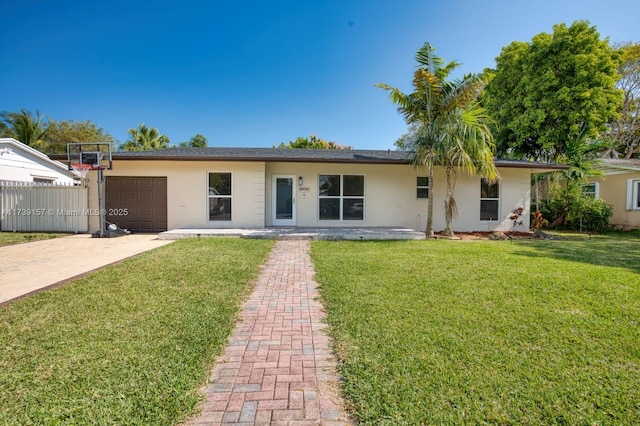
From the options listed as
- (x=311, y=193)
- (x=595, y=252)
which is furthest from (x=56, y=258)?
(x=595, y=252)

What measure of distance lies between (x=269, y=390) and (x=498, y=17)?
42.4 ft

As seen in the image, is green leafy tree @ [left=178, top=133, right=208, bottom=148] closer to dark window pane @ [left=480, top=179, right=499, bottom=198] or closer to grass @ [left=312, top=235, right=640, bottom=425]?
dark window pane @ [left=480, top=179, right=499, bottom=198]

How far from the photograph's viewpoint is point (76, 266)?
560 centimetres

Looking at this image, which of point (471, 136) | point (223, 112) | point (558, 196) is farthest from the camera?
point (223, 112)

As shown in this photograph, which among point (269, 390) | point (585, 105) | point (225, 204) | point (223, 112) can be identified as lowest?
point (269, 390)

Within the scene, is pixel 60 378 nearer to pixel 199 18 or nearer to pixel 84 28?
pixel 199 18

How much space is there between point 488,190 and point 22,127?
31.4 m

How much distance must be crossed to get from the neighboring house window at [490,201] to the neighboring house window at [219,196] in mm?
9995

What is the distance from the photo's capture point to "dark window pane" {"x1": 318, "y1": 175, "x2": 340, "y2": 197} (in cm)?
1106

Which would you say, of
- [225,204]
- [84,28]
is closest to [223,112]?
[84,28]

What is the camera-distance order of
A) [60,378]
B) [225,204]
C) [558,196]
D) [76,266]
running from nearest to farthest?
[60,378] < [76,266] < [225,204] < [558,196]

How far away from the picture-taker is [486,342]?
2.71 meters

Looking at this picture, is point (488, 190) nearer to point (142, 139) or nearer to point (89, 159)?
point (89, 159)

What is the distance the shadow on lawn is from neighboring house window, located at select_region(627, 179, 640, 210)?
17.4 ft
